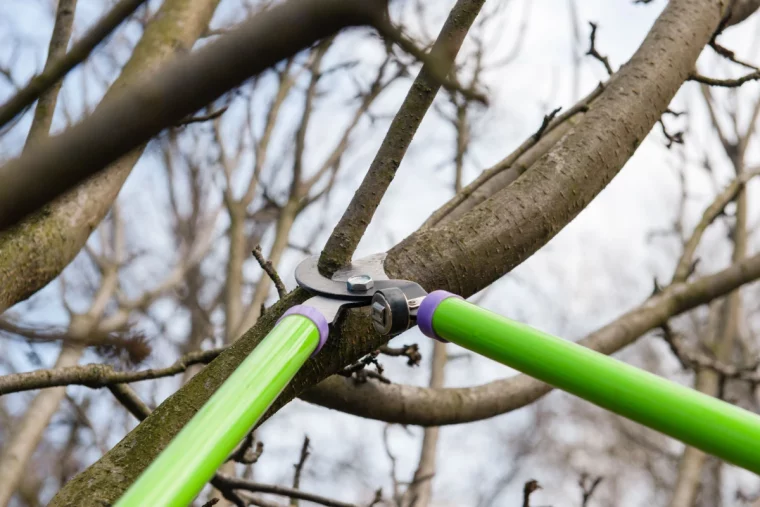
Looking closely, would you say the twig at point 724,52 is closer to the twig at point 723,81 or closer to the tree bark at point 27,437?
the twig at point 723,81

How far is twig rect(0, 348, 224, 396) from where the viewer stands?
1382mm

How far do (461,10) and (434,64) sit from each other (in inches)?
25.5

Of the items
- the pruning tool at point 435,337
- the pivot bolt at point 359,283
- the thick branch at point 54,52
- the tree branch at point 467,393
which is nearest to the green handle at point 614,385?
the pruning tool at point 435,337

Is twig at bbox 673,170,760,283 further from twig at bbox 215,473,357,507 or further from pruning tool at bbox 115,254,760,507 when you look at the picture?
pruning tool at bbox 115,254,760,507

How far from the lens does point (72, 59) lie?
0.65m

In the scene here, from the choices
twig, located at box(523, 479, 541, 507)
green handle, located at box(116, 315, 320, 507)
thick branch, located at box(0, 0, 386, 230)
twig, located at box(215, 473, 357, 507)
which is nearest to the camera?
thick branch, located at box(0, 0, 386, 230)

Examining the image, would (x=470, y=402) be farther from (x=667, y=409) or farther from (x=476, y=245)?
(x=667, y=409)

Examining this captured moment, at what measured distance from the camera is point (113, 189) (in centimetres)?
202

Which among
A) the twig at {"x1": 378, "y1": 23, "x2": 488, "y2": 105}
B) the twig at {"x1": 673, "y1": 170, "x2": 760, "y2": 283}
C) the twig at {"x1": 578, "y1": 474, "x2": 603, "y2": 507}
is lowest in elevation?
the twig at {"x1": 378, "y1": 23, "x2": 488, "y2": 105}

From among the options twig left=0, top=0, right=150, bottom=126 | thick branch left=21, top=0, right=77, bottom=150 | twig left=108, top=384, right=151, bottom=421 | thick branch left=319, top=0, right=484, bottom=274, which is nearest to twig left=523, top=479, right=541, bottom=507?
thick branch left=319, top=0, right=484, bottom=274

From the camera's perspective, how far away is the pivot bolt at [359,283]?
1.16 meters

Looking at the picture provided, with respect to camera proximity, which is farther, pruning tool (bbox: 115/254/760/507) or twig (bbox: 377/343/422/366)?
twig (bbox: 377/343/422/366)

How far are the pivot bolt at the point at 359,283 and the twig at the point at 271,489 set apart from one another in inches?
35.1

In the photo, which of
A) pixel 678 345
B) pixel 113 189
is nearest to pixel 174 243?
pixel 113 189
